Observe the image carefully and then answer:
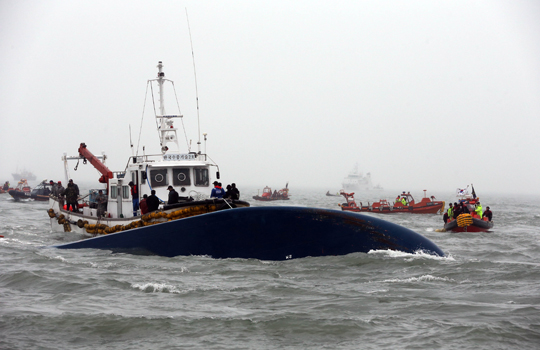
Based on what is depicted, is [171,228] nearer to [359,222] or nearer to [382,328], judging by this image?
[359,222]

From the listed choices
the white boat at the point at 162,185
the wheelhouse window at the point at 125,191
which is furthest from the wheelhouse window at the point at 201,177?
the wheelhouse window at the point at 125,191

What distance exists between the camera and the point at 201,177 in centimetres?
1683

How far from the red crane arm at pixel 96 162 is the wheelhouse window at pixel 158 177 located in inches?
224

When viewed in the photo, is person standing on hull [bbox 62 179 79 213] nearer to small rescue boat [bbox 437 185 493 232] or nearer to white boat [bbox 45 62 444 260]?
white boat [bbox 45 62 444 260]

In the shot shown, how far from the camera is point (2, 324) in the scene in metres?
7.42

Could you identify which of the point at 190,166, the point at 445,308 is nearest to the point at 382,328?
the point at 445,308

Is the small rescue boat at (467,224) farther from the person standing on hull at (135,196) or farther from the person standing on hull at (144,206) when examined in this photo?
the person standing on hull at (144,206)

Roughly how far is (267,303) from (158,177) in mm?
8418

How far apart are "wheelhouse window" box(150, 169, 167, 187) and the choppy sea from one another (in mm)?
3130

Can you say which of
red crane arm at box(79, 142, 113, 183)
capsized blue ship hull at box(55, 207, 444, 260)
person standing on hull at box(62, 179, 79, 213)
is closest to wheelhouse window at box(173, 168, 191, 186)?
capsized blue ship hull at box(55, 207, 444, 260)

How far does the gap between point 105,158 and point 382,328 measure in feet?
59.1

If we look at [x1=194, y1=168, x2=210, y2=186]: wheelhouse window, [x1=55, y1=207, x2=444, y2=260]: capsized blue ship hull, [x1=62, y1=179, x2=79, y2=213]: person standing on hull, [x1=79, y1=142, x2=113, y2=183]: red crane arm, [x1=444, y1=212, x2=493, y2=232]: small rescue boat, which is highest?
[x1=79, y1=142, x2=113, y2=183]: red crane arm

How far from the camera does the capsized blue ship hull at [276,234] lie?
40.5ft

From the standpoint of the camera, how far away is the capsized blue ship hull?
12359mm
